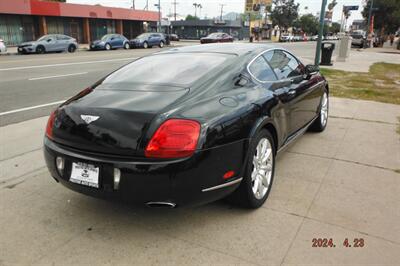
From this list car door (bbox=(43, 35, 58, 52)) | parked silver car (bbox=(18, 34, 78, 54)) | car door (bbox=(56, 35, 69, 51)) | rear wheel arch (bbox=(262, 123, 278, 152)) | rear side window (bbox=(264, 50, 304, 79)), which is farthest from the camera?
car door (bbox=(56, 35, 69, 51))

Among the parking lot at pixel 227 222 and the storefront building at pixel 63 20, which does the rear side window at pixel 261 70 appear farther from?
the storefront building at pixel 63 20

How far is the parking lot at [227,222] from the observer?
274cm

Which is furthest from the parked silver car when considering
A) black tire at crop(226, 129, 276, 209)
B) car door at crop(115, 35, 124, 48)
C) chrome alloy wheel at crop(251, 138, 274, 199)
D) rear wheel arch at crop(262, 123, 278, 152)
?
black tire at crop(226, 129, 276, 209)

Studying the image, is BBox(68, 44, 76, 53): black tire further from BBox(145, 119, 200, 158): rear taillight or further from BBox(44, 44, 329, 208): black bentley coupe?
BBox(145, 119, 200, 158): rear taillight

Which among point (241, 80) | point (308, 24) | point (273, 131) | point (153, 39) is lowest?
point (273, 131)

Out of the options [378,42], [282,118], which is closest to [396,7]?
[378,42]

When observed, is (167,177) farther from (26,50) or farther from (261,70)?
(26,50)

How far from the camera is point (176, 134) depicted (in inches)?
106

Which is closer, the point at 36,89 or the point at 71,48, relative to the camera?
the point at 36,89

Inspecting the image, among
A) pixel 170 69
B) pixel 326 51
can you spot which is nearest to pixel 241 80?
pixel 170 69

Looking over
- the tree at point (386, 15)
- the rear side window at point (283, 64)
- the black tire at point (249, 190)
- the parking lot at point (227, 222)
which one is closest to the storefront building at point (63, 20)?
the tree at point (386, 15)

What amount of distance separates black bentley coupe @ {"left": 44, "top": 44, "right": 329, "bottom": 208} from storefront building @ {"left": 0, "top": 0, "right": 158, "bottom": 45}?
110 ft

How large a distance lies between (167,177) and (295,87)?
2.38 metres

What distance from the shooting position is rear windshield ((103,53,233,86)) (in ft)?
11.3
